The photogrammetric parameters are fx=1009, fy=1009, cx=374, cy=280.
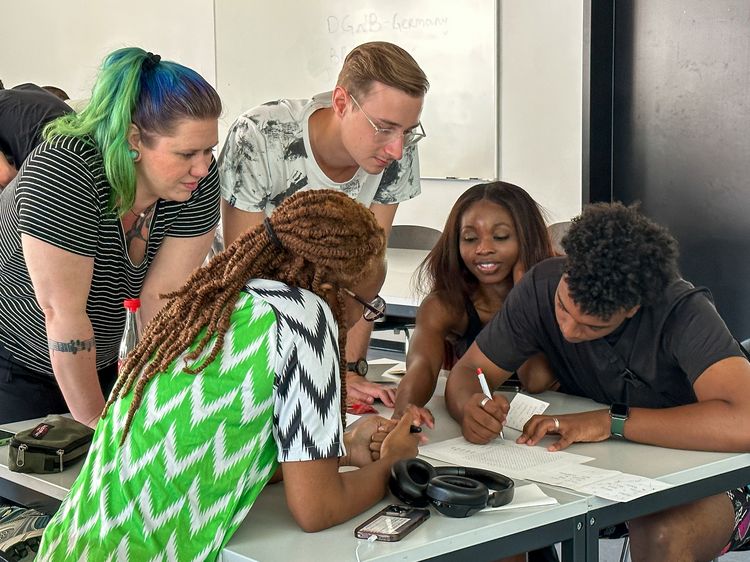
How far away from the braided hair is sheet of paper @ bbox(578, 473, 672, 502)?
572mm

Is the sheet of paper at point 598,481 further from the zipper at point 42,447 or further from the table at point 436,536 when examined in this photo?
the zipper at point 42,447

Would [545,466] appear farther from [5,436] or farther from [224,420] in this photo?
[5,436]

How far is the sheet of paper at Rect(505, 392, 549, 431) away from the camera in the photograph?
2359 mm

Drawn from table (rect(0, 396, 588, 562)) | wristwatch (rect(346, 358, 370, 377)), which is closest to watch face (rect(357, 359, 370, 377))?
wristwatch (rect(346, 358, 370, 377))

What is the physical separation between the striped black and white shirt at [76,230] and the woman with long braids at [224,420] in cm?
45

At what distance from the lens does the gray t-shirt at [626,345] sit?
2195 mm

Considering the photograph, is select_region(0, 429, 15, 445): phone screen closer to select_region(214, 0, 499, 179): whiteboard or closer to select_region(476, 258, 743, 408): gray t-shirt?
select_region(476, 258, 743, 408): gray t-shirt

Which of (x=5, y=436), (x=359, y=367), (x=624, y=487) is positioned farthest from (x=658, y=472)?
(x=5, y=436)

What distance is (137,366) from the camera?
5.49 feet

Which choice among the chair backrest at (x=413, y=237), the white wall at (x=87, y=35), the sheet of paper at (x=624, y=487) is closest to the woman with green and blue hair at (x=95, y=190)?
the sheet of paper at (x=624, y=487)

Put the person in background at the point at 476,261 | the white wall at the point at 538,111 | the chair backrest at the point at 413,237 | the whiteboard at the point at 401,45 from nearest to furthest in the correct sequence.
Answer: the person in background at the point at 476,261, the white wall at the point at 538,111, the whiteboard at the point at 401,45, the chair backrest at the point at 413,237

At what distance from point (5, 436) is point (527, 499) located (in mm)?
1202

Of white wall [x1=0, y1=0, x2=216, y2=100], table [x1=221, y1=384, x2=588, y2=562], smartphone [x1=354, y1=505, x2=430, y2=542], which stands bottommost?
table [x1=221, y1=384, x2=588, y2=562]

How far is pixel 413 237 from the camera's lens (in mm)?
4965
